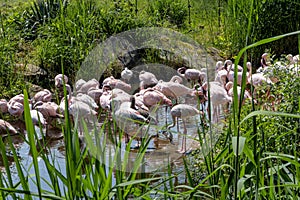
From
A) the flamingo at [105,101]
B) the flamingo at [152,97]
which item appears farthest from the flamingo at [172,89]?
the flamingo at [105,101]

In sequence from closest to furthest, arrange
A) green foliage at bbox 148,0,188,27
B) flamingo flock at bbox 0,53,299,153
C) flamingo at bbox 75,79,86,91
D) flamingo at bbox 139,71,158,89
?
1. flamingo flock at bbox 0,53,299,153
2. flamingo at bbox 75,79,86,91
3. flamingo at bbox 139,71,158,89
4. green foliage at bbox 148,0,188,27

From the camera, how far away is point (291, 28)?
22.8 feet

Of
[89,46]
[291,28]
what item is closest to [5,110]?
[89,46]

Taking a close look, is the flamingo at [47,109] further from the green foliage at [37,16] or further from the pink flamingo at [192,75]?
the green foliage at [37,16]

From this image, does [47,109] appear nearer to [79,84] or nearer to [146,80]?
[79,84]

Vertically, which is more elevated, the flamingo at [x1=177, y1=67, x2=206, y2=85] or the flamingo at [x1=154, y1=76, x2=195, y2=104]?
the flamingo at [x1=177, y1=67, x2=206, y2=85]

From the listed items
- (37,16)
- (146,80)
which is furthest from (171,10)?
(146,80)

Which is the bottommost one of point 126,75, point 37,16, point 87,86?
point 87,86

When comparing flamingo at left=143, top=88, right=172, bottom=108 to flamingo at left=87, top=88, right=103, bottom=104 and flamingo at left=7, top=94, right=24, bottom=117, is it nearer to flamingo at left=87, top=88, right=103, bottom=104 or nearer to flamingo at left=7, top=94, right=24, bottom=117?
flamingo at left=87, top=88, right=103, bottom=104

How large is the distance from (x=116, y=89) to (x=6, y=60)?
1.33 meters

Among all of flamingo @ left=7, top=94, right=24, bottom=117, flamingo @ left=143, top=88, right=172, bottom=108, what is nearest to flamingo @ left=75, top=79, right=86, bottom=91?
flamingo @ left=7, top=94, right=24, bottom=117

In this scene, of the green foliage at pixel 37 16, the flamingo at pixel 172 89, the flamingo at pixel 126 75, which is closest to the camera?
the flamingo at pixel 172 89

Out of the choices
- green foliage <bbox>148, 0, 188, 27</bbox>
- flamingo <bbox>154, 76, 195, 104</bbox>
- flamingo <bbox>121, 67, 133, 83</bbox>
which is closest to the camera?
flamingo <bbox>154, 76, 195, 104</bbox>

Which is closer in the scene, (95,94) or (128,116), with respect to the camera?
(128,116)
